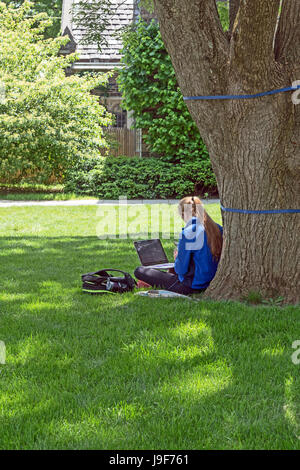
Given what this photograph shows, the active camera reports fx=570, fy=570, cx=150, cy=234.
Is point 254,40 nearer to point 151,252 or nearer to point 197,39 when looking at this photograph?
point 197,39

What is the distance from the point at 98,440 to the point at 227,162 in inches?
115

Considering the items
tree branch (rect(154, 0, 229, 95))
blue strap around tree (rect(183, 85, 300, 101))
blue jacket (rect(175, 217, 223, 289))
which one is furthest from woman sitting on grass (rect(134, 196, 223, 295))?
tree branch (rect(154, 0, 229, 95))

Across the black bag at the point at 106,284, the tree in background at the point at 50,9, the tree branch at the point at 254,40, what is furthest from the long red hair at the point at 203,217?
the tree in background at the point at 50,9

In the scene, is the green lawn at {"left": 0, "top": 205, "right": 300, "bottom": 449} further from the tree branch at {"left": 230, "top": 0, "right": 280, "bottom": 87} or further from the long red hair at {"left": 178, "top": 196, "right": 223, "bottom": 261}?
the tree branch at {"left": 230, "top": 0, "right": 280, "bottom": 87}

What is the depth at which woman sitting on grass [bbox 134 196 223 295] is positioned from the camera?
5301 mm

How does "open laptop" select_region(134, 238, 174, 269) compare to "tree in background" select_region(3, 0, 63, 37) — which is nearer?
"open laptop" select_region(134, 238, 174, 269)

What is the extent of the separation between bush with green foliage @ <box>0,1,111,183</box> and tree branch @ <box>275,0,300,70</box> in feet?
38.4

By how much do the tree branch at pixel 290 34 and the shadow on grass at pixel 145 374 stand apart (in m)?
2.13

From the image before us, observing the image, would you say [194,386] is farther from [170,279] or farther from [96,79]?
[96,79]

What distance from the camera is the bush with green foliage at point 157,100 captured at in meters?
16.9

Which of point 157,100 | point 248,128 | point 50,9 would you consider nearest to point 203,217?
point 248,128

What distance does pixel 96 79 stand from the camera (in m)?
18.4

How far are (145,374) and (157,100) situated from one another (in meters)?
14.5

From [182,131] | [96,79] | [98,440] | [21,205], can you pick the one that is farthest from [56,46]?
[98,440]
